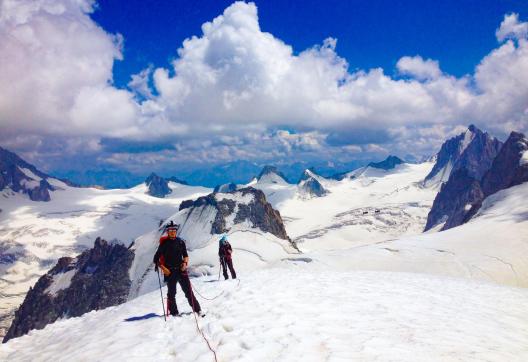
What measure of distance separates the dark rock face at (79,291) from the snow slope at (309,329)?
88.3 m

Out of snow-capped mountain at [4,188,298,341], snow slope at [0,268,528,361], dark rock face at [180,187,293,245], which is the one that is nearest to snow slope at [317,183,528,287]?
snow-capped mountain at [4,188,298,341]

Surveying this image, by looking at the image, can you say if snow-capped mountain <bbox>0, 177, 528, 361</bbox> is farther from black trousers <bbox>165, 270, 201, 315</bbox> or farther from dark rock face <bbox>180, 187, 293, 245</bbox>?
dark rock face <bbox>180, 187, 293, 245</bbox>

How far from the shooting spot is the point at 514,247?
225 ft

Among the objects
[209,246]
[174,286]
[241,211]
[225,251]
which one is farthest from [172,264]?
[241,211]

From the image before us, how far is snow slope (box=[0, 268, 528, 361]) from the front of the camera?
9867mm

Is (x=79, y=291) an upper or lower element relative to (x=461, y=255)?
lower

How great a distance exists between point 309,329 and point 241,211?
11180cm

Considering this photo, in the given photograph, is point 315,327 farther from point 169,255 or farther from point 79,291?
point 79,291

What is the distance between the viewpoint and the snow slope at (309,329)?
987 cm

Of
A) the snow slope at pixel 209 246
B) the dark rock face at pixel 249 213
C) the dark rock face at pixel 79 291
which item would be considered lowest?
the dark rock face at pixel 79 291

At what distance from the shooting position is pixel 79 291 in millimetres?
104938

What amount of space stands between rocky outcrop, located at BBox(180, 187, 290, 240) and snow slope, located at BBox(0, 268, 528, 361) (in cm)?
9474

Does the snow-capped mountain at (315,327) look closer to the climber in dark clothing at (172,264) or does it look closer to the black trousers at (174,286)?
the black trousers at (174,286)

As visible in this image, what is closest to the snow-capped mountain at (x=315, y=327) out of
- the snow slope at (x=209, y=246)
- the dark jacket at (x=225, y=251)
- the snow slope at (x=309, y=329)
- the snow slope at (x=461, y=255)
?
the snow slope at (x=309, y=329)
